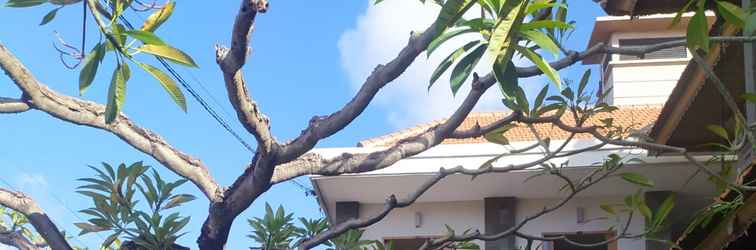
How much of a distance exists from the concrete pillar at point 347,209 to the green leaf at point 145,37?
895 cm

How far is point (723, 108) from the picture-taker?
7562 millimetres

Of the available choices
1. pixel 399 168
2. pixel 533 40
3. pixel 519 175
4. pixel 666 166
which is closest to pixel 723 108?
pixel 666 166

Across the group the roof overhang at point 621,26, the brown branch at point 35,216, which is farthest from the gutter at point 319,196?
the brown branch at point 35,216

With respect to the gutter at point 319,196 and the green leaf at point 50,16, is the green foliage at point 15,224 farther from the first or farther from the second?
the gutter at point 319,196

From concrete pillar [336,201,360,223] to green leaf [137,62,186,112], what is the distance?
8752 mm

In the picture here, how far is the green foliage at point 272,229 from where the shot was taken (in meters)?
4.70

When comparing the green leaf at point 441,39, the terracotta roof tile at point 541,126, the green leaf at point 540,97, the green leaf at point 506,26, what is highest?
the terracotta roof tile at point 541,126

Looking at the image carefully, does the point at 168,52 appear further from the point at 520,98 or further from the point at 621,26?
the point at 621,26

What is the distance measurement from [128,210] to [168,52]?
1595 mm

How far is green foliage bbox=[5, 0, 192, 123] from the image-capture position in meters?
2.59

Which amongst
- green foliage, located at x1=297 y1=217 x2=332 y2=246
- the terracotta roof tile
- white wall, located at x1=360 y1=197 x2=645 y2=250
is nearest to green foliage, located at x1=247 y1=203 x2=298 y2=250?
green foliage, located at x1=297 y1=217 x2=332 y2=246

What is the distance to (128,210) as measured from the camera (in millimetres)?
4098

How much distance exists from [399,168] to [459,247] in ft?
16.3

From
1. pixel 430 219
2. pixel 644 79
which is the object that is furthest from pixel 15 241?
pixel 644 79
